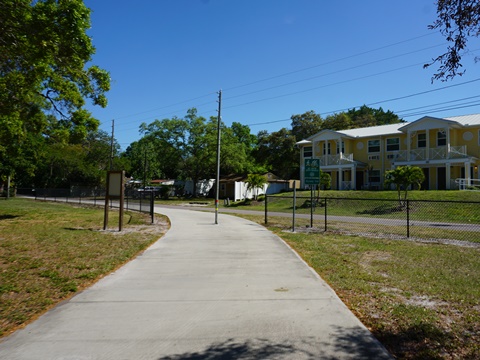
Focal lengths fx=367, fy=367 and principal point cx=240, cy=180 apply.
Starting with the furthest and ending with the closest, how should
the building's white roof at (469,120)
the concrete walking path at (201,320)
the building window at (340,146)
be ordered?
the building window at (340,146)
the building's white roof at (469,120)
the concrete walking path at (201,320)

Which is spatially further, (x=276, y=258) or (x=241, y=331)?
(x=276, y=258)

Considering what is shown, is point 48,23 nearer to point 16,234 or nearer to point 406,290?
point 16,234

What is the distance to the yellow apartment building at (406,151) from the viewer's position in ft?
104

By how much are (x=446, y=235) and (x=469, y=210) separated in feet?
34.4

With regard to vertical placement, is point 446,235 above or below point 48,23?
below

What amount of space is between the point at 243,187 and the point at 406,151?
1905cm

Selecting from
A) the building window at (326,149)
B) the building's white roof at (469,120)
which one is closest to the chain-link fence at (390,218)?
the building window at (326,149)

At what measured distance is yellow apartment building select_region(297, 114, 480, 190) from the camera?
31719 millimetres

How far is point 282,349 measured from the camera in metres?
3.79

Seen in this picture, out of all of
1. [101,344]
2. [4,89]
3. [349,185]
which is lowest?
[101,344]

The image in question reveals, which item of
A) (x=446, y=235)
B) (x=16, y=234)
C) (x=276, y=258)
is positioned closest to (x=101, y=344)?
(x=276, y=258)

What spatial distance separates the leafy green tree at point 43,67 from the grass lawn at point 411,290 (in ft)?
26.8

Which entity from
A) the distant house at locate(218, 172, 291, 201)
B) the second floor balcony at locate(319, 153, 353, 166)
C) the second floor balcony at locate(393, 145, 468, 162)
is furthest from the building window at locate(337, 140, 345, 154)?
the distant house at locate(218, 172, 291, 201)

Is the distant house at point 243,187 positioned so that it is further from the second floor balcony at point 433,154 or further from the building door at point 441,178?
the building door at point 441,178
